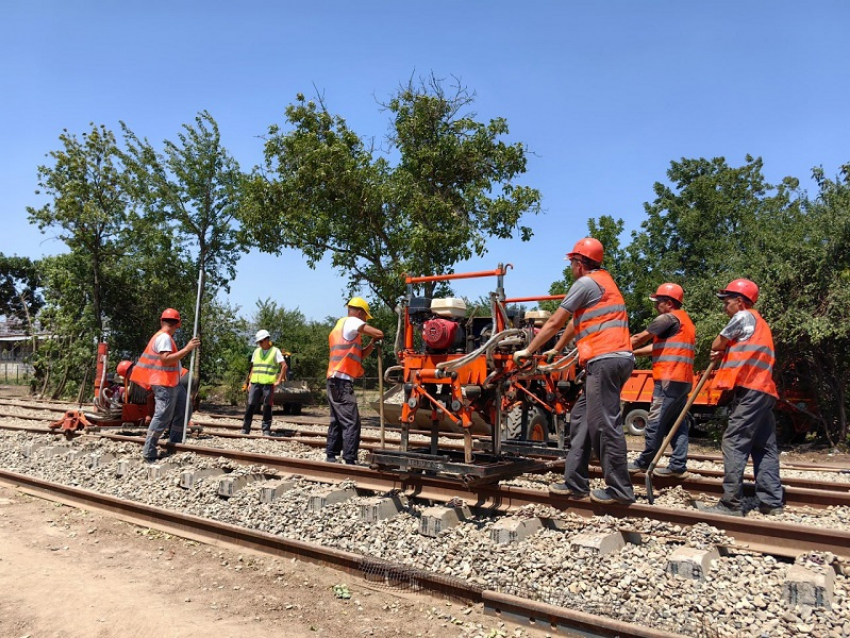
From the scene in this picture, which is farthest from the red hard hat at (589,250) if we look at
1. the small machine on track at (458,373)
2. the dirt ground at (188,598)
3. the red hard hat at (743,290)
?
the dirt ground at (188,598)

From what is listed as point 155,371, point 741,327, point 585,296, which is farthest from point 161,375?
point 741,327

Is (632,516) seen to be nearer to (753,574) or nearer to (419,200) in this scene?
(753,574)

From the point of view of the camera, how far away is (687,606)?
3.72 m

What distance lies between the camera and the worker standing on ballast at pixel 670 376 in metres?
6.59

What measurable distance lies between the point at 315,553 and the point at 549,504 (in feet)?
5.98

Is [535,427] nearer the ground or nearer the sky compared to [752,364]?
nearer the ground

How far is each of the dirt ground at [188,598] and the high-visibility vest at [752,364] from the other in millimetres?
2801

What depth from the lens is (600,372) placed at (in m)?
5.05

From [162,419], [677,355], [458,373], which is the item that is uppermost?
[677,355]

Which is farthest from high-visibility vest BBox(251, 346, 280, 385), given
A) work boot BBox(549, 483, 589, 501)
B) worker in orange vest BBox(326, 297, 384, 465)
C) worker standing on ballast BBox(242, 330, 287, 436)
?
work boot BBox(549, 483, 589, 501)

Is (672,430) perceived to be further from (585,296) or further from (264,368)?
(264,368)

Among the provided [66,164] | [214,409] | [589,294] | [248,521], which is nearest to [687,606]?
[589,294]

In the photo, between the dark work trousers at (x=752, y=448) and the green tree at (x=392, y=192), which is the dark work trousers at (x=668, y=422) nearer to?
the dark work trousers at (x=752, y=448)

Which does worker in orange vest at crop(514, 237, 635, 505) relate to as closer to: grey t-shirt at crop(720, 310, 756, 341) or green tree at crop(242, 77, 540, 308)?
grey t-shirt at crop(720, 310, 756, 341)
